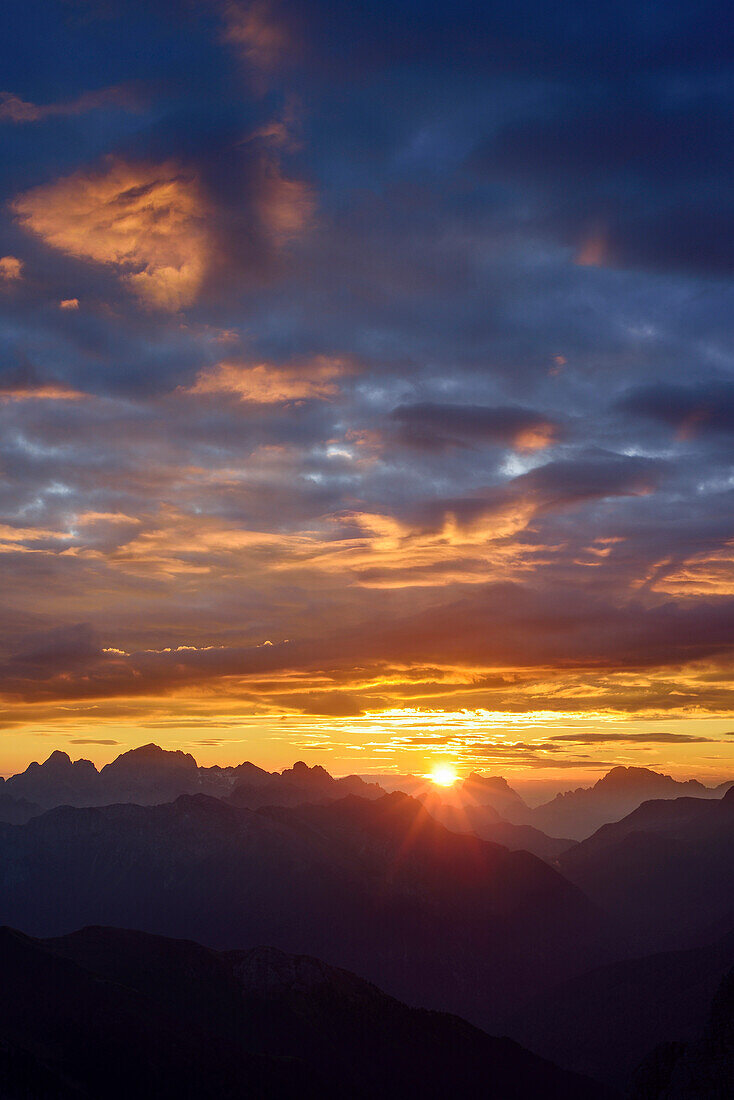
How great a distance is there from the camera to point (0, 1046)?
187500 millimetres

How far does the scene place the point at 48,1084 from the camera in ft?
618

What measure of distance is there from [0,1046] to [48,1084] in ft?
46.4
